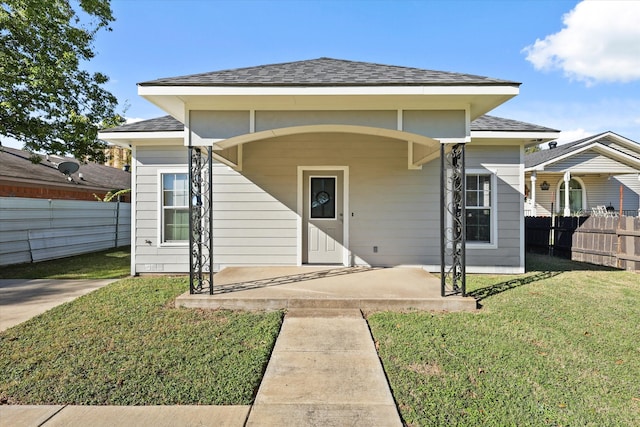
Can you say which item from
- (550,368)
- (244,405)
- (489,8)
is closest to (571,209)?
(489,8)

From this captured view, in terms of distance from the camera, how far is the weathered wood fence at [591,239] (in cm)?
692

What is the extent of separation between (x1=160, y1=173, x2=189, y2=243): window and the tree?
550 centimetres

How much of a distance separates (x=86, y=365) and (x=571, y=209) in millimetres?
16735

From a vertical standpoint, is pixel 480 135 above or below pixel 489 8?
below

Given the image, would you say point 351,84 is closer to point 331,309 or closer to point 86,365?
point 331,309

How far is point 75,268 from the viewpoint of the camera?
7438mm

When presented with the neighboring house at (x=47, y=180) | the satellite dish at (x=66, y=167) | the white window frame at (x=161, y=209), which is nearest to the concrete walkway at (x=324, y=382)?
the white window frame at (x=161, y=209)

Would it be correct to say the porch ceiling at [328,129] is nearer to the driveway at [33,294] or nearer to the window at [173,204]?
the window at [173,204]

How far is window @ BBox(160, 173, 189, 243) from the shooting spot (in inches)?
261

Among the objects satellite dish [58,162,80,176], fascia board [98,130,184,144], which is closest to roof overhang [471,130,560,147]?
fascia board [98,130,184,144]

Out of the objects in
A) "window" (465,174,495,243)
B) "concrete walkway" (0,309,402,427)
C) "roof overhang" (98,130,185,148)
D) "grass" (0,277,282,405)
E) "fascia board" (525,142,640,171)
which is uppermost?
"fascia board" (525,142,640,171)

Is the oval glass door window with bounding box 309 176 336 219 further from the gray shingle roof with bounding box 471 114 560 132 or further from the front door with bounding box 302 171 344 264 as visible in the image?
the gray shingle roof with bounding box 471 114 560 132

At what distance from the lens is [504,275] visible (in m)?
6.41

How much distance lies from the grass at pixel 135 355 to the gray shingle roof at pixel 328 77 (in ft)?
9.89
